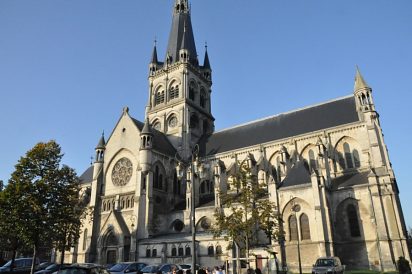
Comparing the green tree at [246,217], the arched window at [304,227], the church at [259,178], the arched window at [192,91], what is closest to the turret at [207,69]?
the church at [259,178]

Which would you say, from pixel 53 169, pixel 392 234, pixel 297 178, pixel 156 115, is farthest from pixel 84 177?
pixel 392 234

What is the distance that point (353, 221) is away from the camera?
28.5m

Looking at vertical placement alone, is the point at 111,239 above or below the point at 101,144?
below

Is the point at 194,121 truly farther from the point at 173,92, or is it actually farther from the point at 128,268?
the point at 128,268

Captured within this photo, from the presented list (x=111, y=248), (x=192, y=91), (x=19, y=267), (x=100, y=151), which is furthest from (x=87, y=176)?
(x=19, y=267)

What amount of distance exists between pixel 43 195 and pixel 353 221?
25126 mm

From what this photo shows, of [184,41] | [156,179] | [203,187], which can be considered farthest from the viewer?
[184,41]

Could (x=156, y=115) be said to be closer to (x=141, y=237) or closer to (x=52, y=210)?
(x=141, y=237)

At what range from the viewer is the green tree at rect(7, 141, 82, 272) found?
73.9 feet

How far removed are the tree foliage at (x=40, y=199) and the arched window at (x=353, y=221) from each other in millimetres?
22802

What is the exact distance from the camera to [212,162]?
4262 cm

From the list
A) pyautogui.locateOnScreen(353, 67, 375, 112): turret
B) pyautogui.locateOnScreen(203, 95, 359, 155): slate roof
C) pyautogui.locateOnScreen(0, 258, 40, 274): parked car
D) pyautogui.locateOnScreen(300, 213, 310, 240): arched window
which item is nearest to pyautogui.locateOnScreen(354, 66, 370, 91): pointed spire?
pyautogui.locateOnScreen(353, 67, 375, 112): turret

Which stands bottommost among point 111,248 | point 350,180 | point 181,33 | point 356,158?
point 111,248

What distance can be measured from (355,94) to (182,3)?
36823mm
